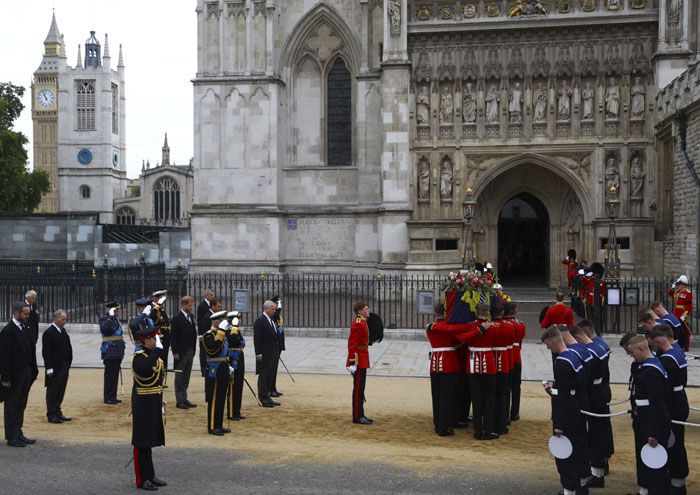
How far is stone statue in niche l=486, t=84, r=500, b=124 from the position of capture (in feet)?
91.2

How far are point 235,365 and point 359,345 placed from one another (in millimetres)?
1776

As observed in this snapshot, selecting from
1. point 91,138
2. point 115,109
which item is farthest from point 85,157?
point 115,109

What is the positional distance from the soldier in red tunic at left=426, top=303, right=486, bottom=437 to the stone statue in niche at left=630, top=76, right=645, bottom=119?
19069 millimetres

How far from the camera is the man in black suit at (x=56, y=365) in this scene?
11.4 meters

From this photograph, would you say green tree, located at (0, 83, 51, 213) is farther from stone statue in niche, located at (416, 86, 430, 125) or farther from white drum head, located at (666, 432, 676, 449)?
white drum head, located at (666, 432, 676, 449)

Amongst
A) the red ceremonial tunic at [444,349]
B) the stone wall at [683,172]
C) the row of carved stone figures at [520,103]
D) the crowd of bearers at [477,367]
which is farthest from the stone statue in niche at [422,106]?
the red ceremonial tunic at [444,349]

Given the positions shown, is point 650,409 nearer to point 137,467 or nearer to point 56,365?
point 137,467

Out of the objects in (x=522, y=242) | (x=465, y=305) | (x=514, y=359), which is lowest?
(x=514, y=359)

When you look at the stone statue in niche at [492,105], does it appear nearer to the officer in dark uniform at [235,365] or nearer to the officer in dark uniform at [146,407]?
the officer in dark uniform at [235,365]

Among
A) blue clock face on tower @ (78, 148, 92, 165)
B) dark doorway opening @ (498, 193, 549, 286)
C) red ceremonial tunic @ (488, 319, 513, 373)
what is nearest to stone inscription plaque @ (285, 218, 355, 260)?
dark doorway opening @ (498, 193, 549, 286)

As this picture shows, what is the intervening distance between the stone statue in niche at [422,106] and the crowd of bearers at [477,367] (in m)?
18.0

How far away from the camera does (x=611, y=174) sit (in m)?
27.2

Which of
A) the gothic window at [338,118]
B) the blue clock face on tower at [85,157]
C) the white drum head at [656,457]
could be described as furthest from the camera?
the blue clock face on tower at [85,157]

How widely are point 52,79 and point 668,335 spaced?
117m
